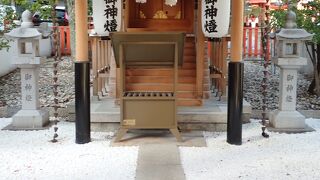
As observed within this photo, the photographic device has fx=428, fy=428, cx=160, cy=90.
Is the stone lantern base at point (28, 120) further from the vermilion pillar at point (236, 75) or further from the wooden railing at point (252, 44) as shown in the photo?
the wooden railing at point (252, 44)

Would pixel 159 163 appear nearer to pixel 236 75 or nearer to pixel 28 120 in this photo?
pixel 236 75

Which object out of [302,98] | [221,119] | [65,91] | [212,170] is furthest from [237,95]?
[65,91]

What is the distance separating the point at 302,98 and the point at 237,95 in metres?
5.30

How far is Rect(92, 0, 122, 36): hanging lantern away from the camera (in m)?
7.70

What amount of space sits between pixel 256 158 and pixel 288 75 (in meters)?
2.23

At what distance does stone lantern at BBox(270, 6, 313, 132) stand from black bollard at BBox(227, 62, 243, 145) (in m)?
1.24

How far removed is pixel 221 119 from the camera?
7.47 meters

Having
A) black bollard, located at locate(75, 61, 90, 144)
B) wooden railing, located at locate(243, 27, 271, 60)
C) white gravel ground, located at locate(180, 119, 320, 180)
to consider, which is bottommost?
white gravel ground, located at locate(180, 119, 320, 180)

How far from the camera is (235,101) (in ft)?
21.6

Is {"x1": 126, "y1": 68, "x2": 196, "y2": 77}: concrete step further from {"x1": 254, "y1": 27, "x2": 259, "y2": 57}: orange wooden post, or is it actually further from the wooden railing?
{"x1": 254, "y1": 27, "x2": 259, "y2": 57}: orange wooden post

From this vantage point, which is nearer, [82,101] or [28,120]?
[82,101]

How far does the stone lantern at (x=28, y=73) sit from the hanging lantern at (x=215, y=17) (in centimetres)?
300

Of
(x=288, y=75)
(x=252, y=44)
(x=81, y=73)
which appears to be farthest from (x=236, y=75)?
(x=252, y=44)

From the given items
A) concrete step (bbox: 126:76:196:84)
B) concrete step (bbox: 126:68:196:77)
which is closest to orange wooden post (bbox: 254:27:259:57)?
concrete step (bbox: 126:68:196:77)
